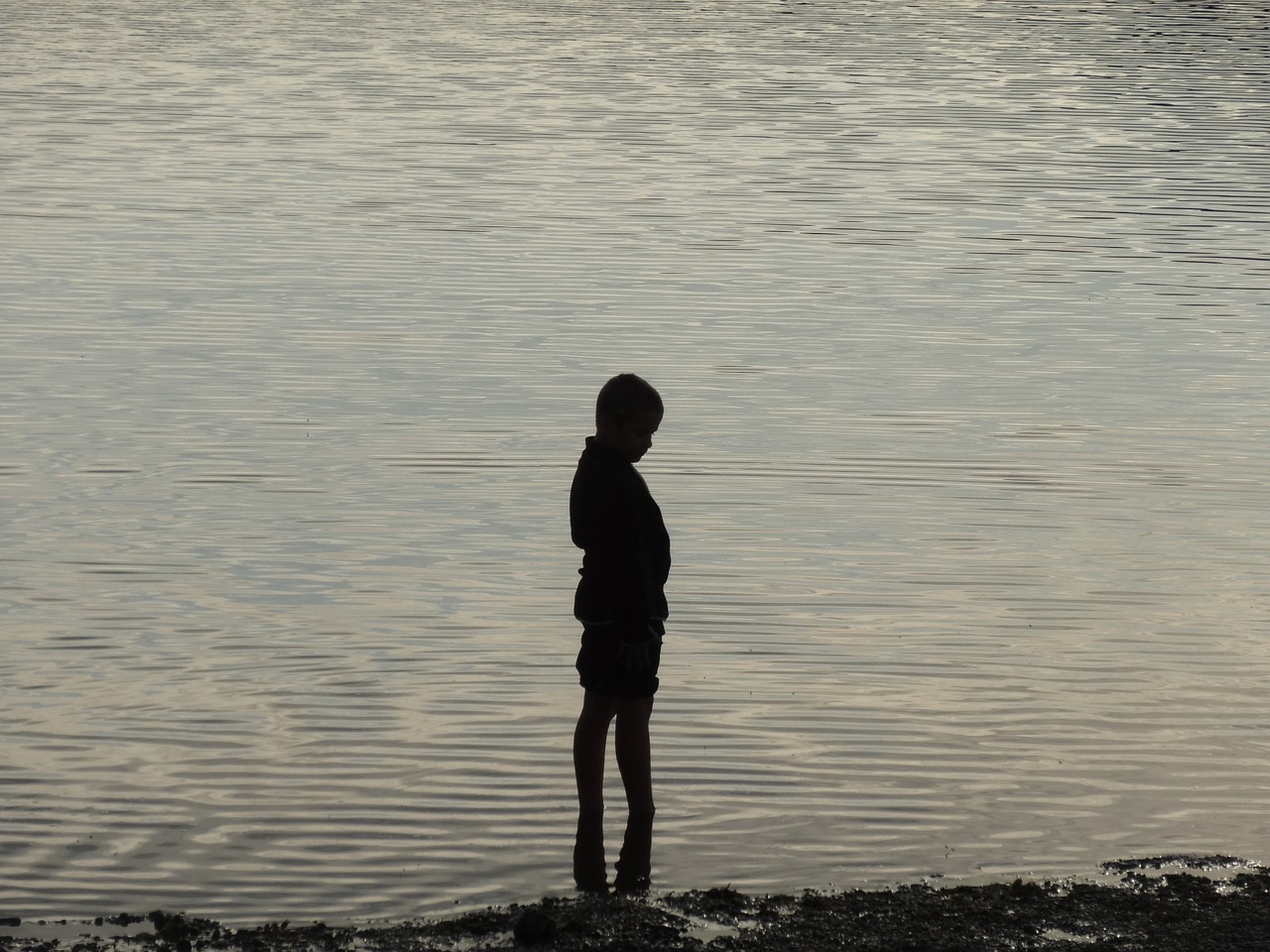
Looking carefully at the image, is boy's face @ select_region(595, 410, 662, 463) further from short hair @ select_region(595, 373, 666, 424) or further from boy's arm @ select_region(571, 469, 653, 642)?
boy's arm @ select_region(571, 469, 653, 642)

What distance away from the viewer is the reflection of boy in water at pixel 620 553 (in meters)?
6.63

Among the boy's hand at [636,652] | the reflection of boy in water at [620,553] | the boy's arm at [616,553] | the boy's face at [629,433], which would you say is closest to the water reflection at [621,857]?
the reflection of boy in water at [620,553]

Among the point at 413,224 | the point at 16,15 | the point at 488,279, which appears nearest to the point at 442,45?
the point at 16,15

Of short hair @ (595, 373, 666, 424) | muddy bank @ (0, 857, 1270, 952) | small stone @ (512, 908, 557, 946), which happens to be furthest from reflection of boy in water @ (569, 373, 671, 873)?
small stone @ (512, 908, 557, 946)

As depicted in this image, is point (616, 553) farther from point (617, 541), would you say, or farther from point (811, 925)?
point (811, 925)

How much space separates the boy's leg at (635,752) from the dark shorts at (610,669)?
0.05m

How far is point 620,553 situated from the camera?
6652 mm

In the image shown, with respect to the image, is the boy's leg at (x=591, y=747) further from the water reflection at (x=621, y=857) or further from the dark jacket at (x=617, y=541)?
the dark jacket at (x=617, y=541)

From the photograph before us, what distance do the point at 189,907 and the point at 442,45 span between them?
3548cm

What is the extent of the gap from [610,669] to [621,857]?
687 millimetres

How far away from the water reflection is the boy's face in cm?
116

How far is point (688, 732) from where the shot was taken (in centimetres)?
840

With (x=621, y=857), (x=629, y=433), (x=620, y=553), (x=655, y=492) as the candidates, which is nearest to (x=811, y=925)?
(x=621, y=857)

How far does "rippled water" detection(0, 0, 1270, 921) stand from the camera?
7.58 meters
